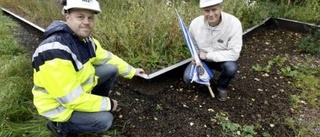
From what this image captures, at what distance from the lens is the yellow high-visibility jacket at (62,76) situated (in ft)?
7.00

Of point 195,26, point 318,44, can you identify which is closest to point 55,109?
point 195,26

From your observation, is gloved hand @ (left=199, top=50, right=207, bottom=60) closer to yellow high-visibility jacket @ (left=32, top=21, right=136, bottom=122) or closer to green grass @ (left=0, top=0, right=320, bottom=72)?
green grass @ (left=0, top=0, right=320, bottom=72)

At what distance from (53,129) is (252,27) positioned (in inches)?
148

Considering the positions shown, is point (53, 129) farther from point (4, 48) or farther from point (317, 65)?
point (317, 65)

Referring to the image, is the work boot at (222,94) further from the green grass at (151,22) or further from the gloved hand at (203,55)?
the green grass at (151,22)

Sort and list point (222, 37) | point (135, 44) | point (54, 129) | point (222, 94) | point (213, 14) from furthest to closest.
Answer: point (135, 44)
point (222, 94)
point (222, 37)
point (213, 14)
point (54, 129)

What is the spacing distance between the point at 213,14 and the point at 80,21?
1.43 meters

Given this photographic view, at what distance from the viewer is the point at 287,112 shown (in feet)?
10.9

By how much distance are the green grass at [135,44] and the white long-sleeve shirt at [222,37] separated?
1.98 ft

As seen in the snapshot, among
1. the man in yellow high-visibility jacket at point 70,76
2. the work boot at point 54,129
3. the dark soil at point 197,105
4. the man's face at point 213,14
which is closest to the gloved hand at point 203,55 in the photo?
the man's face at point 213,14

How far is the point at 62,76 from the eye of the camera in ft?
6.97

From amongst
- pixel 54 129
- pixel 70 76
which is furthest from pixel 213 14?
pixel 54 129

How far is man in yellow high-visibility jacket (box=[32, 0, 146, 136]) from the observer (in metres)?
2.14

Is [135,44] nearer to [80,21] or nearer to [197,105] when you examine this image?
[197,105]
